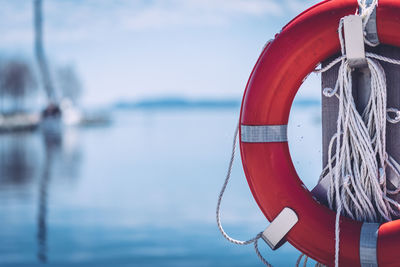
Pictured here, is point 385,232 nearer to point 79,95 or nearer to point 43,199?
point 43,199

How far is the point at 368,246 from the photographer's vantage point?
1.39 meters

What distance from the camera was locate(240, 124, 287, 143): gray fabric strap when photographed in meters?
1.52

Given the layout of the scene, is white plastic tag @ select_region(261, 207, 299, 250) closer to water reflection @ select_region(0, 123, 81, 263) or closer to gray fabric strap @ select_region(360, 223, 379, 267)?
gray fabric strap @ select_region(360, 223, 379, 267)

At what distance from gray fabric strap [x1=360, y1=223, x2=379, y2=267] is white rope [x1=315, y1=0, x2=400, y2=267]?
0.06 metres

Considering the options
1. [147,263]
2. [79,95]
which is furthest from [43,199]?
[79,95]

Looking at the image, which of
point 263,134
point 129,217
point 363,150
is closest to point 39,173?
point 129,217

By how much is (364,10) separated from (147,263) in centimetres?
340

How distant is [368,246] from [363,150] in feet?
0.84

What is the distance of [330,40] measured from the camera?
1453 millimetres

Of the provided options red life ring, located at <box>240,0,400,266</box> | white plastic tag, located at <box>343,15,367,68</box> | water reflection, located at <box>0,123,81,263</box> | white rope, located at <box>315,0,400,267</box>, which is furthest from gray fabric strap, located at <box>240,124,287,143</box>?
water reflection, located at <box>0,123,81,263</box>

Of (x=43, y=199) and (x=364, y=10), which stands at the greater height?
(x=364, y=10)

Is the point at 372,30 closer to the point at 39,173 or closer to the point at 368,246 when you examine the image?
the point at 368,246

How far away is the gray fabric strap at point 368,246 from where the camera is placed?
54.4 inches

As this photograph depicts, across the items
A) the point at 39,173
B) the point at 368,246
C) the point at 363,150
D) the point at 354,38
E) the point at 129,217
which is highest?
the point at 354,38
